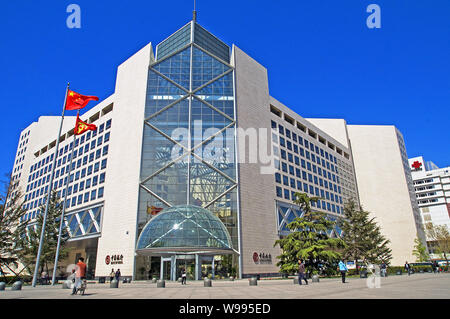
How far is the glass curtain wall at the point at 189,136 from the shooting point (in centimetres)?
4091

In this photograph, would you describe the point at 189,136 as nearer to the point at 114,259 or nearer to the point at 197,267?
the point at 197,267

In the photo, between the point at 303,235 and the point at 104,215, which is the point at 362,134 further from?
the point at 104,215

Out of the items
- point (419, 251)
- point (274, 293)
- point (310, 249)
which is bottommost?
point (274, 293)

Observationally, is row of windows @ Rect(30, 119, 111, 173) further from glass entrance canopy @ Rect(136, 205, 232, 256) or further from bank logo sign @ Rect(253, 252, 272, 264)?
bank logo sign @ Rect(253, 252, 272, 264)

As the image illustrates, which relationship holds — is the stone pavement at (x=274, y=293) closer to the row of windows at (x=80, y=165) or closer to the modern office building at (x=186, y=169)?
the modern office building at (x=186, y=169)

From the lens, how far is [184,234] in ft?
101

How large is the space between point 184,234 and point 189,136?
1669 centimetres

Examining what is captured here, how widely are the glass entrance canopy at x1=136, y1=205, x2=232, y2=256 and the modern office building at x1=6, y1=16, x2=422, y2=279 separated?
111 millimetres

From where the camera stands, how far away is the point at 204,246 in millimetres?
30453

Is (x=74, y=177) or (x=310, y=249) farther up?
(x=74, y=177)

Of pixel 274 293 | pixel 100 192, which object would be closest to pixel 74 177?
pixel 100 192

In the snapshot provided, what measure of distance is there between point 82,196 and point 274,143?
34.8m

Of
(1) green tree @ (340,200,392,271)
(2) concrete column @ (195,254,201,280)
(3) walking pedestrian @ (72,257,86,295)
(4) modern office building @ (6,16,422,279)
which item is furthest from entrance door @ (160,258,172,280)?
(1) green tree @ (340,200,392,271)
